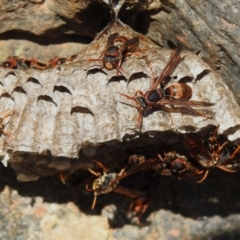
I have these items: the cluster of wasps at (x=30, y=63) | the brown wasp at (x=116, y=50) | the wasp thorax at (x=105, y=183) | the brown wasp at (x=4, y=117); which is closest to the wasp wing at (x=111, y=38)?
the brown wasp at (x=116, y=50)

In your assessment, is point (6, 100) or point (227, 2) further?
point (6, 100)

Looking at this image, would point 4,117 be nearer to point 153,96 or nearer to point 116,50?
point 116,50

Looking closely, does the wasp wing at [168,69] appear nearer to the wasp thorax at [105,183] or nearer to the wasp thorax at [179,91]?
the wasp thorax at [179,91]

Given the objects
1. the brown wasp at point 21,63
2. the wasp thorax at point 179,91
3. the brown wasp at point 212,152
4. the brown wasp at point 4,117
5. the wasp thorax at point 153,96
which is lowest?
the brown wasp at point 4,117

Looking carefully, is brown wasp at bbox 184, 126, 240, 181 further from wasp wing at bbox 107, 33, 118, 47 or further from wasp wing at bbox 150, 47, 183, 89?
wasp wing at bbox 107, 33, 118, 47

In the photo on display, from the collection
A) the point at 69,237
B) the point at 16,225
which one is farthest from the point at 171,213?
the point at 16,225

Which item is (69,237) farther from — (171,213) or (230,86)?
(230,86)

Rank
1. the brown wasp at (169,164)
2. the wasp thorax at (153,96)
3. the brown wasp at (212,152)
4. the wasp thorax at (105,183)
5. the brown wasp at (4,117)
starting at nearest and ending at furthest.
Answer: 1. the wasp thorax at (153,96)
2. the brown wasp at (4,117)
3. the brown wasp at (212,152)
4. the brown wasp at (169,164)
5. the wasp thorax at (105,183)

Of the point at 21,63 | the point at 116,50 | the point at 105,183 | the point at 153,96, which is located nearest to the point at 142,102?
the point at 153,96
